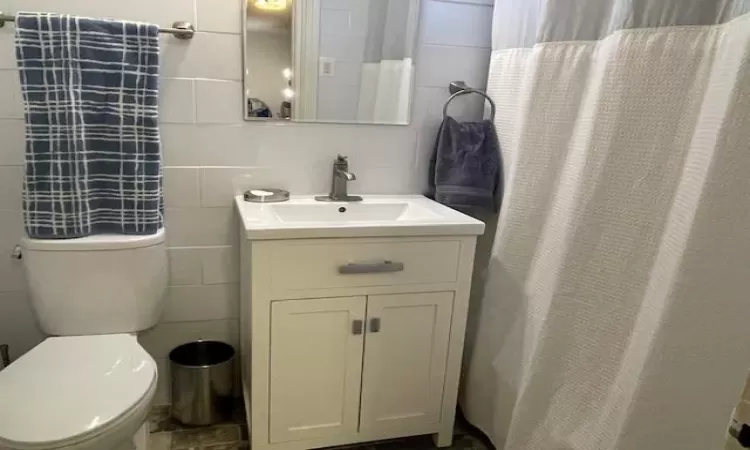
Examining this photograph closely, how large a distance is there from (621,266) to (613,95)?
41 centimetres

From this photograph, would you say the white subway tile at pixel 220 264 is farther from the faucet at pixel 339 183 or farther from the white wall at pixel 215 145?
the faucet at pixel 339 183

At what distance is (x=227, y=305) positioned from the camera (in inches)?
73.0

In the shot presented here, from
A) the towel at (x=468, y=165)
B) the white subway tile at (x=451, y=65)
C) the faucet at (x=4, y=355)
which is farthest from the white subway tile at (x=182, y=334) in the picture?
the white subway tile at (x=451, y=65)

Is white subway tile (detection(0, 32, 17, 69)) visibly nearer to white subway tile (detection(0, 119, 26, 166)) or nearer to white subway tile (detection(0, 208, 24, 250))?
white subway tile (detection(0, 119, 26, 166))

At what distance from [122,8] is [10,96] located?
43cm

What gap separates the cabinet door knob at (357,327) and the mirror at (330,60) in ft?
2.31

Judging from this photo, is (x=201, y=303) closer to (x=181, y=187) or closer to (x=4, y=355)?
(x=181, y=187)

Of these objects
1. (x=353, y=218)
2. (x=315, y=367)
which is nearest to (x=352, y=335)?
(x=315, y=367)

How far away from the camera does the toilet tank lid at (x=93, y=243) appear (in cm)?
144

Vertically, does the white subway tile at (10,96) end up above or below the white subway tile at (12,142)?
above

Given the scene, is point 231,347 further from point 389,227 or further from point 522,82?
point 522,82

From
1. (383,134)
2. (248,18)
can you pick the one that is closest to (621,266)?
(383,134)

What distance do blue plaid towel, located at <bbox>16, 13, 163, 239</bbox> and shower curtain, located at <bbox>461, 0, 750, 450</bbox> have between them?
44.0 inches

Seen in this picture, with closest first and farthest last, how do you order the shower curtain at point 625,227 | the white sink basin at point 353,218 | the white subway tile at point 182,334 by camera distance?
the shower curtain at point 625,227, the white sink basin at point 353,218, the white subway tile at point 182,334
